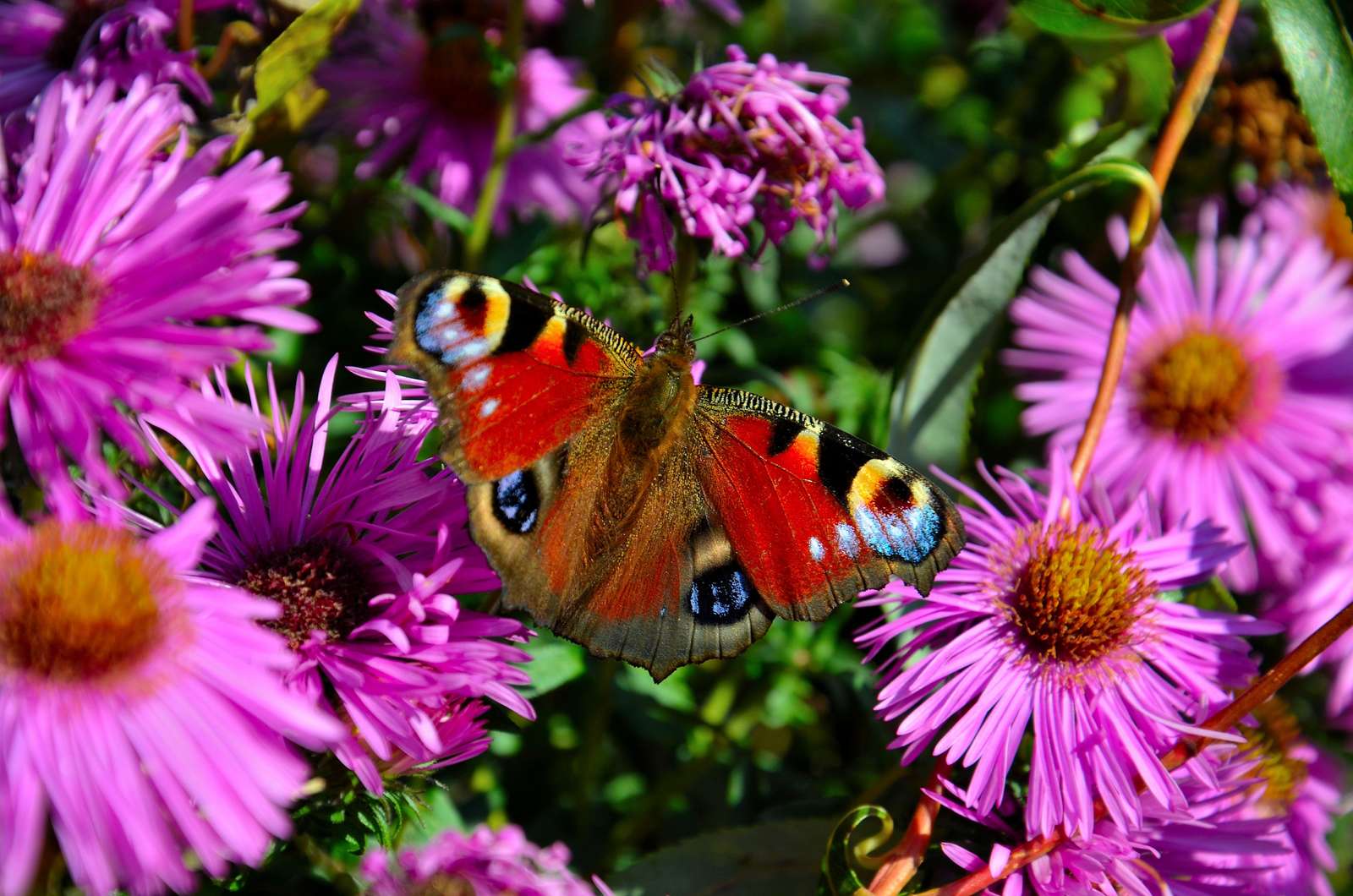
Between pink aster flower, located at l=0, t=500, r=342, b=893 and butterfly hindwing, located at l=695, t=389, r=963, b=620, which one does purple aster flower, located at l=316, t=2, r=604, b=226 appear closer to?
butterfly hindwing, located at l=695, t=389, r=963, b=620

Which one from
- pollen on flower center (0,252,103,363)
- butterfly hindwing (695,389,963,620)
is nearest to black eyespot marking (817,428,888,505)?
butterfly hindwing (695,389,963,620)

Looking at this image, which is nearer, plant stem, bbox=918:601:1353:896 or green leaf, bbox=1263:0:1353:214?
plant stem, bbox=918:601:1353:896

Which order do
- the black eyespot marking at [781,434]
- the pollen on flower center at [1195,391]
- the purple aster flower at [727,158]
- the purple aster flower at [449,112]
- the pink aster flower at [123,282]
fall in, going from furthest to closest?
the pollen on flower center at [1195,391]
the purple aster flower at [449,112]
the purple aster flower at [727,158]
the black eyespot marking at [781,434]
the pink aster flower at [123,282]

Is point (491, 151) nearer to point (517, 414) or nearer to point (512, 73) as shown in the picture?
point (512, 73)

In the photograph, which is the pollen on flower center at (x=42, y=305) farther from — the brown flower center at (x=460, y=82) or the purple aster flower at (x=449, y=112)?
the brown flower center at (x=460, y=82)

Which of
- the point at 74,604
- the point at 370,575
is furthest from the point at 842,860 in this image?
the point at 74,604

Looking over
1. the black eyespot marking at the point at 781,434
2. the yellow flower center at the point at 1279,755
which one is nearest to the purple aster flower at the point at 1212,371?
the yellow flower center at the point at 1279,755

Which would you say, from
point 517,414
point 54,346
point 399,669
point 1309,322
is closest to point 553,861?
point 399,669
